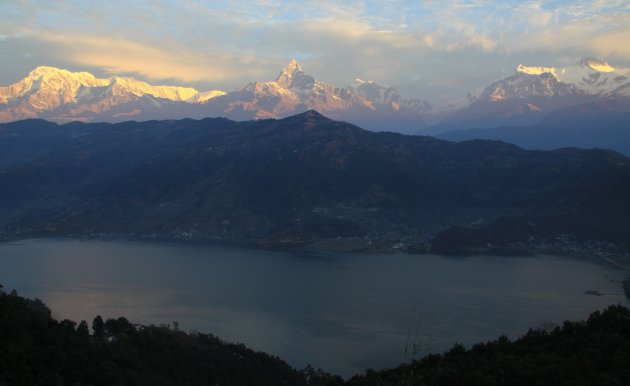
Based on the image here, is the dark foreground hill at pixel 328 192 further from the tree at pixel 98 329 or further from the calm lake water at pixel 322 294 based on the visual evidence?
the tree at pixel 98 329

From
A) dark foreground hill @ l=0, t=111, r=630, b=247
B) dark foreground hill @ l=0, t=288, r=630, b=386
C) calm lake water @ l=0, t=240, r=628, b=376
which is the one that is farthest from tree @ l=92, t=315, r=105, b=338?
dark foreground hill @ l=0, t=111, r=630, b=247

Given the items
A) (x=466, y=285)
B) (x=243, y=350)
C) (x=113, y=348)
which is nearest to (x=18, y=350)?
(x=113, y=348)

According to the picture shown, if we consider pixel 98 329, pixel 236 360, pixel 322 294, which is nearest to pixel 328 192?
pixel 322 294

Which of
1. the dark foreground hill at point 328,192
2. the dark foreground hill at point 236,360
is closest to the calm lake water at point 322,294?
the dark foreground hill at point 236,360

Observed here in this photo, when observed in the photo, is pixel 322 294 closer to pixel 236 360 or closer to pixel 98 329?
pixel 236 360

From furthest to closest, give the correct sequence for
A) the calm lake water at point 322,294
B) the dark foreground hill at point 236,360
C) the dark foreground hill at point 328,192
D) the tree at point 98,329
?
the dark foreground hill at point 328,192
the calm lake water at point 322,294
the tree at point 98,329
the dark foreground hill at point 236,360

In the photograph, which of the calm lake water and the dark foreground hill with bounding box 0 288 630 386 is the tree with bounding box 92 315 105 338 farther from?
the calm lake water
